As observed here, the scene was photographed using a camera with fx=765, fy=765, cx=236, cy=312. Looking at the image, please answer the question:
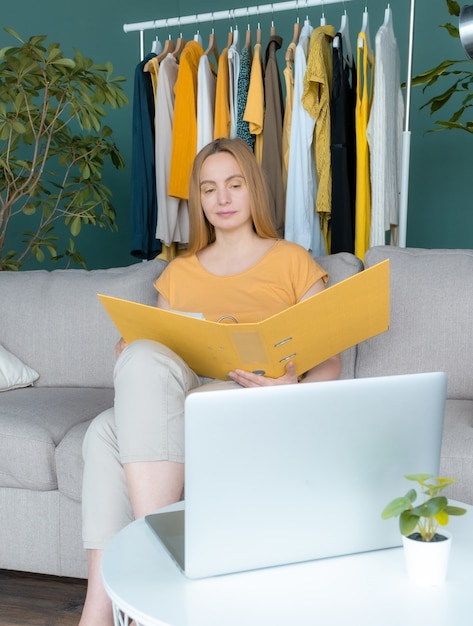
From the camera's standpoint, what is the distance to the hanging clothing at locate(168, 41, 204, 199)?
3.26 m

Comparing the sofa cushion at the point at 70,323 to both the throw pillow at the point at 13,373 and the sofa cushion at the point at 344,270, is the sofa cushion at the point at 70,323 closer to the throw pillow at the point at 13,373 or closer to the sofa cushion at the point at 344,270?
the throw pillow at the point at 13,373

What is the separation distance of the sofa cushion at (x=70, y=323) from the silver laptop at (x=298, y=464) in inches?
55.4

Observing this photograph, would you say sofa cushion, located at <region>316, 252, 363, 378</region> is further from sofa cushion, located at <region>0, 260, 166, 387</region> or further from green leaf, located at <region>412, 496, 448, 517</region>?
green leaf, located at <region>412, 496, 448, 517</region>

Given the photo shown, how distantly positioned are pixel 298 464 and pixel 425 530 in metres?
0.16

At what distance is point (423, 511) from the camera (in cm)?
84

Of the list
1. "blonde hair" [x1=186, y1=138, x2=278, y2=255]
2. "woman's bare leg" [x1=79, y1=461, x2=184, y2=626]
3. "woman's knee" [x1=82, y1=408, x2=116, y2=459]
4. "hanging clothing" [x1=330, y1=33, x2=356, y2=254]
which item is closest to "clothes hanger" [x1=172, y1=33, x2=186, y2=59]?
"hanging clothing" [x1=330, y1=33, x2=356, y2=254]

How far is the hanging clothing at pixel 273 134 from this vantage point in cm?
312

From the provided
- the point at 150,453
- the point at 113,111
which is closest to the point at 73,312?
the point at 150,453

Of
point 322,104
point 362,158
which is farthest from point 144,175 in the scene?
point 362,158

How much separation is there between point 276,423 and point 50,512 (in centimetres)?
116

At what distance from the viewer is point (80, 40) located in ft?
14.3

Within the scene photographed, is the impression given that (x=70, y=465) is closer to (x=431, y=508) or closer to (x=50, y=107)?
(x=431, y=508)

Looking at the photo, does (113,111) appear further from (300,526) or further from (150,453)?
(300,526)

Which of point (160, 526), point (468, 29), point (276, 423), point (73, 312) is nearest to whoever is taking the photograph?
point (276, 423)
